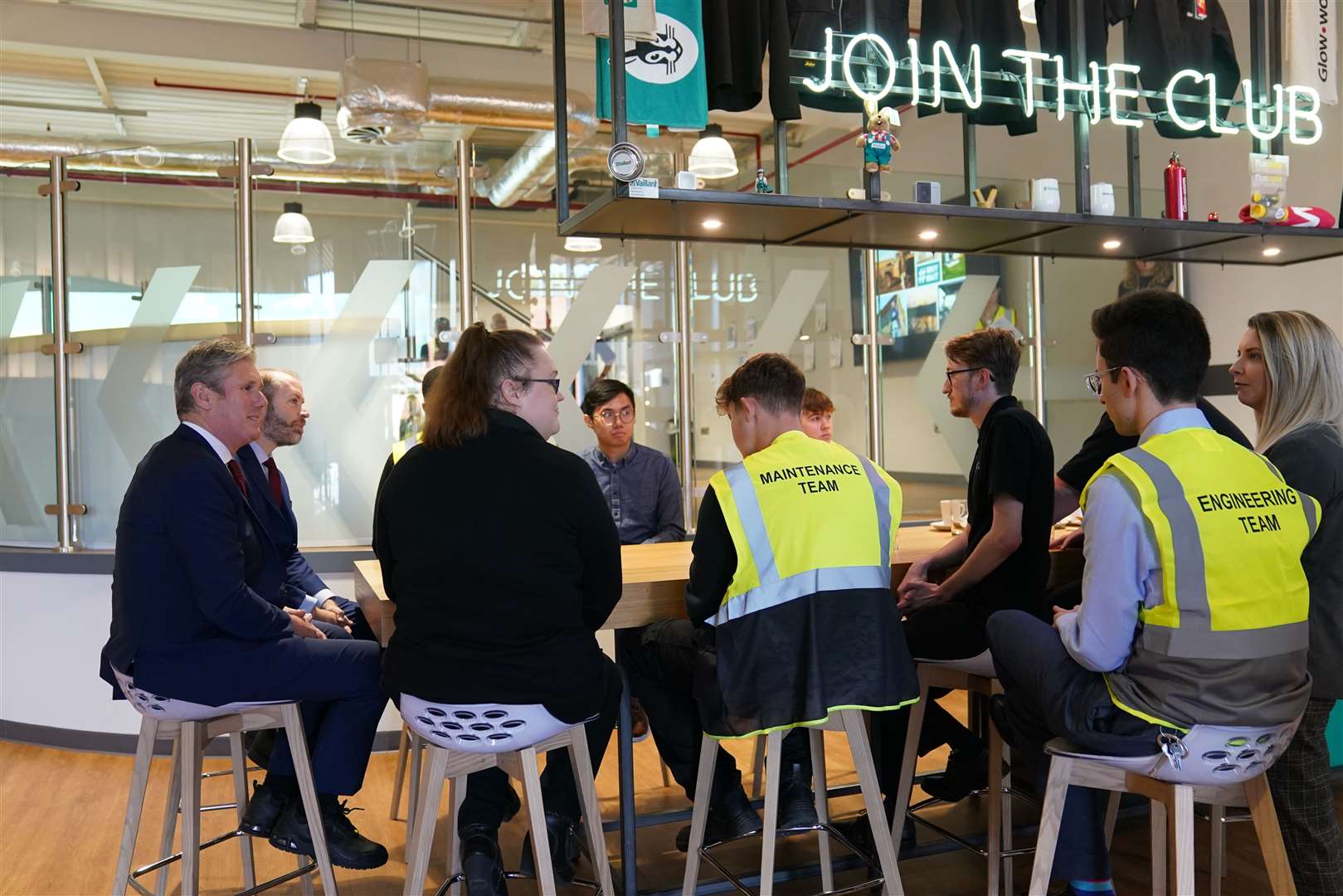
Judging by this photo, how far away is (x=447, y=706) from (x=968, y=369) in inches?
63.7

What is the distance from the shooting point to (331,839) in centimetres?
264

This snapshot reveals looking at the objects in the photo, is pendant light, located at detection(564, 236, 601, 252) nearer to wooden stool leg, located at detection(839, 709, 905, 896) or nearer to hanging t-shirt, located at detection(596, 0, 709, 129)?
hanging t-shirt, located at detection(596, 0, 709, 129)

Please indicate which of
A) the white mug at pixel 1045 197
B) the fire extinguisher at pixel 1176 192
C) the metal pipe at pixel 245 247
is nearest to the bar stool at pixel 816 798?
the white mug at pixel 1045 197

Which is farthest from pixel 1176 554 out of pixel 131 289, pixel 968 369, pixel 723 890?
pixel 131 289

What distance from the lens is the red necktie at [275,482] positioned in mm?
3182

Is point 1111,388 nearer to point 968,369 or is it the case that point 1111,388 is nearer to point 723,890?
point 968,369

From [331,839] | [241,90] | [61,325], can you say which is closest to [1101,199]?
[331,839]

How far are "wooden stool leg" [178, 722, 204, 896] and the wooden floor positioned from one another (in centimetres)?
62

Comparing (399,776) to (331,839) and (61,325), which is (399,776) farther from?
(61,325)

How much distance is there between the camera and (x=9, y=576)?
462 centimetres

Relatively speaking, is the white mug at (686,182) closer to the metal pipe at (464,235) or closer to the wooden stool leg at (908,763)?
the wooden stool leg at (908,763)

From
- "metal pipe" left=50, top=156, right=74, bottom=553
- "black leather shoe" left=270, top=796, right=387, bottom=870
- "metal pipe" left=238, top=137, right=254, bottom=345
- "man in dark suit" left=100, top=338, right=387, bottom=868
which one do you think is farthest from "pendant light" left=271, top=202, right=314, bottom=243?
"black leather shoe" left=270, top=796, right=387, bottom=870

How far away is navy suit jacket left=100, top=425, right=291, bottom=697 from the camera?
94.3 inches

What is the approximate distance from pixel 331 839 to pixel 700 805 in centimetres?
92
